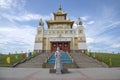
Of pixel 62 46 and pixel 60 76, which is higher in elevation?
pixel 62 46

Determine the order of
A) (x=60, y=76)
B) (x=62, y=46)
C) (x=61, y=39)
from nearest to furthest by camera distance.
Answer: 1. (x=60, y=76)
2. (x=62, y=46)
3. (x=61, y=39)

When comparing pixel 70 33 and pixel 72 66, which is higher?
pixel 70 33

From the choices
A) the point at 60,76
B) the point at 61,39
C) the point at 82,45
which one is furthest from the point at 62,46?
the point at 60,76

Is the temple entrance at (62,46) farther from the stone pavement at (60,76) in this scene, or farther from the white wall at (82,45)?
the stone pavement at (60,76)

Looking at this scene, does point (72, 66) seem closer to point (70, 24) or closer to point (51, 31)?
point (51, 31)

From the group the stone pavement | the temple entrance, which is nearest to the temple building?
the temple entrance

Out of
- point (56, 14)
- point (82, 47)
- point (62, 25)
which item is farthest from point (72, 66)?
point (56, 14)

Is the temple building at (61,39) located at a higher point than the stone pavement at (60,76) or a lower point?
higher

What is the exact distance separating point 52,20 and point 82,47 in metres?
14.8

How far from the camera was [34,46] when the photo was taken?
5338 centimetres

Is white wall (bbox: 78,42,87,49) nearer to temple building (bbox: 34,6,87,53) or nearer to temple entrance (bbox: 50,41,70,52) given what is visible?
temple building (bbox: 34,6,87,53)

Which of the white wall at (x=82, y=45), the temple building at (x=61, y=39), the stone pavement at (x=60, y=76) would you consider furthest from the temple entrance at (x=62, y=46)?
the stone pavement at (x=60, y=76)

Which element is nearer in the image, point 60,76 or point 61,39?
point 60,76

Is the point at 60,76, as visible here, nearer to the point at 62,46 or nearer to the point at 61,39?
the point at 62,46
